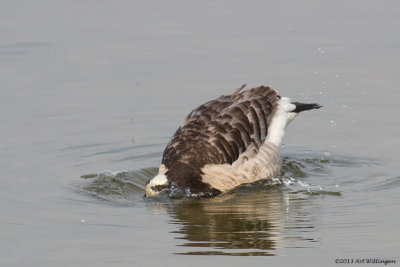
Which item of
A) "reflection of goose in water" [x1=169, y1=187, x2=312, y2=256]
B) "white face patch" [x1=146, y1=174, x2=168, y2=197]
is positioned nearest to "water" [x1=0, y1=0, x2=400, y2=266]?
"reflection of goose in water" [x1=169, y1=187, x2=312, y2=256]

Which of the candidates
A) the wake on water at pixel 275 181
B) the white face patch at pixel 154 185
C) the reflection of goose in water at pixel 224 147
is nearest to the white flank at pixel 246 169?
the reflection of goose in water at pixel 224 147

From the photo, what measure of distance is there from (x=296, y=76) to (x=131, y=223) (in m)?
7.51

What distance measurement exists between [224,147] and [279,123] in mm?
1447

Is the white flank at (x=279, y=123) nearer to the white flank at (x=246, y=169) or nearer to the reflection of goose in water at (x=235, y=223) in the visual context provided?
the white flank at (x=246, y=169)

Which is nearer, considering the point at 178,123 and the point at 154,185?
the point at 154,185

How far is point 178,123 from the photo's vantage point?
57.8 feet

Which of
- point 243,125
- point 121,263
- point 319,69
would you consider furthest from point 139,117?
point 121,263

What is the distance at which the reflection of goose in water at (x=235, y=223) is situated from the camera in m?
11.6

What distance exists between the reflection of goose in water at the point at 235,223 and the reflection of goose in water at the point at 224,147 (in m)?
0.34

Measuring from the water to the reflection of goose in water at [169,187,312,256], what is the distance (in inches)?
1.3

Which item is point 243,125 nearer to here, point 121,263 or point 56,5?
point 121,263

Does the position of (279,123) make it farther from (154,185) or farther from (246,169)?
(154,185)

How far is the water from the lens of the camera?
1178cm

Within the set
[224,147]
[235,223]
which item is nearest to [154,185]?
[224,147]
